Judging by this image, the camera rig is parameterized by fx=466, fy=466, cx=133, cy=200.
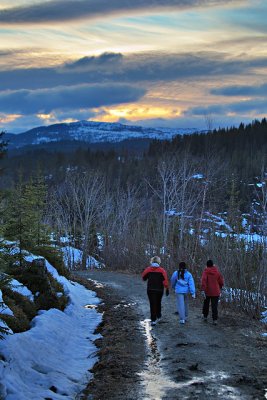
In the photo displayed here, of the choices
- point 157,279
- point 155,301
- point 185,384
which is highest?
point 157,279

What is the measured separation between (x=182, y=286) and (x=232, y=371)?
4247mm

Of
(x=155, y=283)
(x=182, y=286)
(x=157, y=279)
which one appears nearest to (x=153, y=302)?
(x=155, y=283)

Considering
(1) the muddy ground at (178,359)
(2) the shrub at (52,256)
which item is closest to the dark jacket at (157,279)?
(1) the muddy ground at (178,359)

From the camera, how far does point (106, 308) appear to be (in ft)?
50.9

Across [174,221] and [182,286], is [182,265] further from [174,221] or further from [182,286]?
[174,221]

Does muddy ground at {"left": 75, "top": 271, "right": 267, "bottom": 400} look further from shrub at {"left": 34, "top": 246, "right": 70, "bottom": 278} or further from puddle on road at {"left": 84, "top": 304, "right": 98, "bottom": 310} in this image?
shrub at {"left": 34, "top": 246, "right": 70, "bottom": 278}

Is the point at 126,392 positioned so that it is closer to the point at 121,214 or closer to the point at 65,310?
the point at 65,310

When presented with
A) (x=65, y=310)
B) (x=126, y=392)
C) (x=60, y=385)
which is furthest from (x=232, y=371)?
(x=65, y=310)

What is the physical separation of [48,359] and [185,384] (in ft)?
9.28

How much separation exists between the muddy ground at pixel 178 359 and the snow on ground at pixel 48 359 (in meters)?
0.34

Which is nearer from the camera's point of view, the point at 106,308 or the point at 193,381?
the point at 193,381

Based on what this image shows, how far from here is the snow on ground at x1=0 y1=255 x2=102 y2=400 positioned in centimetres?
732

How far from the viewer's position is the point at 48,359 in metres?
8.95

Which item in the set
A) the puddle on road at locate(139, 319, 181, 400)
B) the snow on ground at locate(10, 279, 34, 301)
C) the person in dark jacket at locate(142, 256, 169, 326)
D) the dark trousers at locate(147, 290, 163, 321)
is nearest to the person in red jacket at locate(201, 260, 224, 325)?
the person in dark jacket at locate(142, 256, 169, 326)
